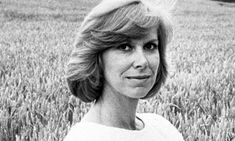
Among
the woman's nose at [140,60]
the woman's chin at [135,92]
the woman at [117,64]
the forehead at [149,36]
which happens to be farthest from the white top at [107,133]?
the forehead at [149,36]

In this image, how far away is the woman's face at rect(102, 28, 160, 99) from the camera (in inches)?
69.6

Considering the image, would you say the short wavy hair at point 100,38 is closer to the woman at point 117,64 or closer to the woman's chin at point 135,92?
the woman at point 117,64

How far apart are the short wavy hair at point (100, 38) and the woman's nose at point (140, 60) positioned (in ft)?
0.27

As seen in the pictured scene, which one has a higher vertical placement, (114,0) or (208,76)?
(114,0)

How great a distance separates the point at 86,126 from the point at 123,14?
1.73 ft

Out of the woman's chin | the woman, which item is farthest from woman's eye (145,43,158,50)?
the woman's chin

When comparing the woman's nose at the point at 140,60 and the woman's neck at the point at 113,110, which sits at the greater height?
the woman's nose at the point at 140,60

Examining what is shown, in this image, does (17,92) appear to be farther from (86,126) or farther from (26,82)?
(86,126)

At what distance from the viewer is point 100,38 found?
5.82 ft

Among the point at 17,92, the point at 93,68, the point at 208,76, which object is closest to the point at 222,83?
the point at 208,76

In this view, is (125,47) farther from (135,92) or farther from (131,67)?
(135,92)

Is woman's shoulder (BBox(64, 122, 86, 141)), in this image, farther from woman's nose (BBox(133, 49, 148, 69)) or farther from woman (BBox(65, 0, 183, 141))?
woman's nose (BBox(133, 49, 148, 69))

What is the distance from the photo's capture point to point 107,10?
1.77 m

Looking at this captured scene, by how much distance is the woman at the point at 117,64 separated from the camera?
177cm
